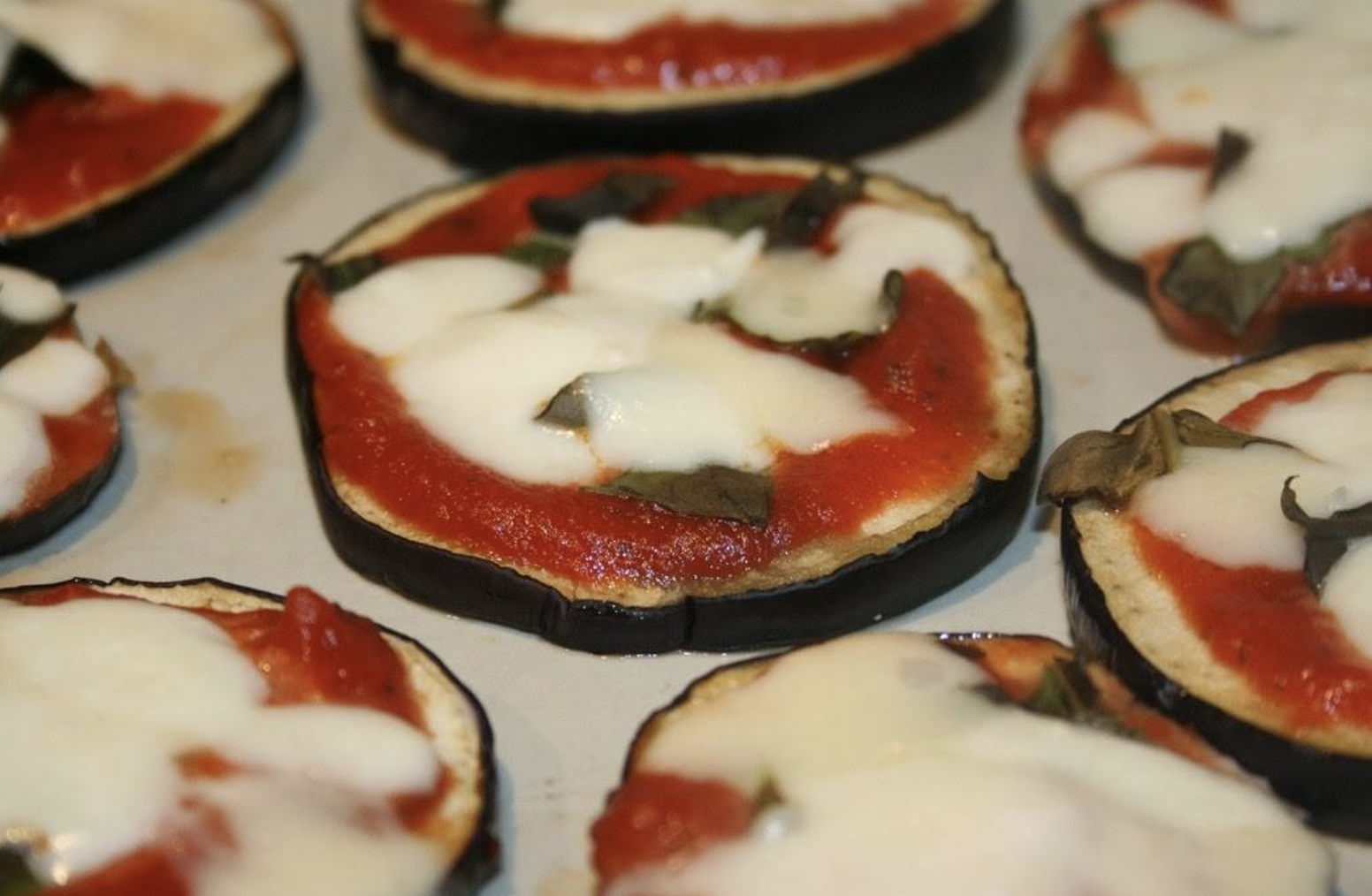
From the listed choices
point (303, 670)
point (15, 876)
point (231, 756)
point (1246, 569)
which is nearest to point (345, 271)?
point (303, 670)

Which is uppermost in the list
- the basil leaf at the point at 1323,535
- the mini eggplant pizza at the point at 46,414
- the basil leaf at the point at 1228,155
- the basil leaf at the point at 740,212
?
the basil leaf at the point at 1228,155

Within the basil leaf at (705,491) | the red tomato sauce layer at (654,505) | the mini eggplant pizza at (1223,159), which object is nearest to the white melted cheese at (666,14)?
the mini eggplant pizza at (1223,159)

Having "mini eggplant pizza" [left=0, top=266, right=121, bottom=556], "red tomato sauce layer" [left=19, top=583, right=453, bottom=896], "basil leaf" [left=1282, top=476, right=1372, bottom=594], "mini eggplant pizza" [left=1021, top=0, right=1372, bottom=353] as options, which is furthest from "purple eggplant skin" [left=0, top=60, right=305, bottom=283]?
"basil leaf" [left=1282, top=476, right=1372, bottom=594]

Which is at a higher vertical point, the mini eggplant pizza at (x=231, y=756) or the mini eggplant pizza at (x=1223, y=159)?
the mini eggplant pizza at (x=1223, y=159)

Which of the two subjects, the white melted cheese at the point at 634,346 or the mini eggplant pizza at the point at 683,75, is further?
the mini eggplant pizza at the point at 683,75

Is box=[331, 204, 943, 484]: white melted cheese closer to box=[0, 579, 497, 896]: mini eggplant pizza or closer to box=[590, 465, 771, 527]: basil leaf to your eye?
box=[590, 465, 771, 527]: basil leaf

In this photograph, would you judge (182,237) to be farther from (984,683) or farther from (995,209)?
(984,683)

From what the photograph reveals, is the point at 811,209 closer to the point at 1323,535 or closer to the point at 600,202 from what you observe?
the point at 600,202

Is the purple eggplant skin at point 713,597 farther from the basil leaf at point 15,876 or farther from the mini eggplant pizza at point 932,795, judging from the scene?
the basil leaf at point 15,876
